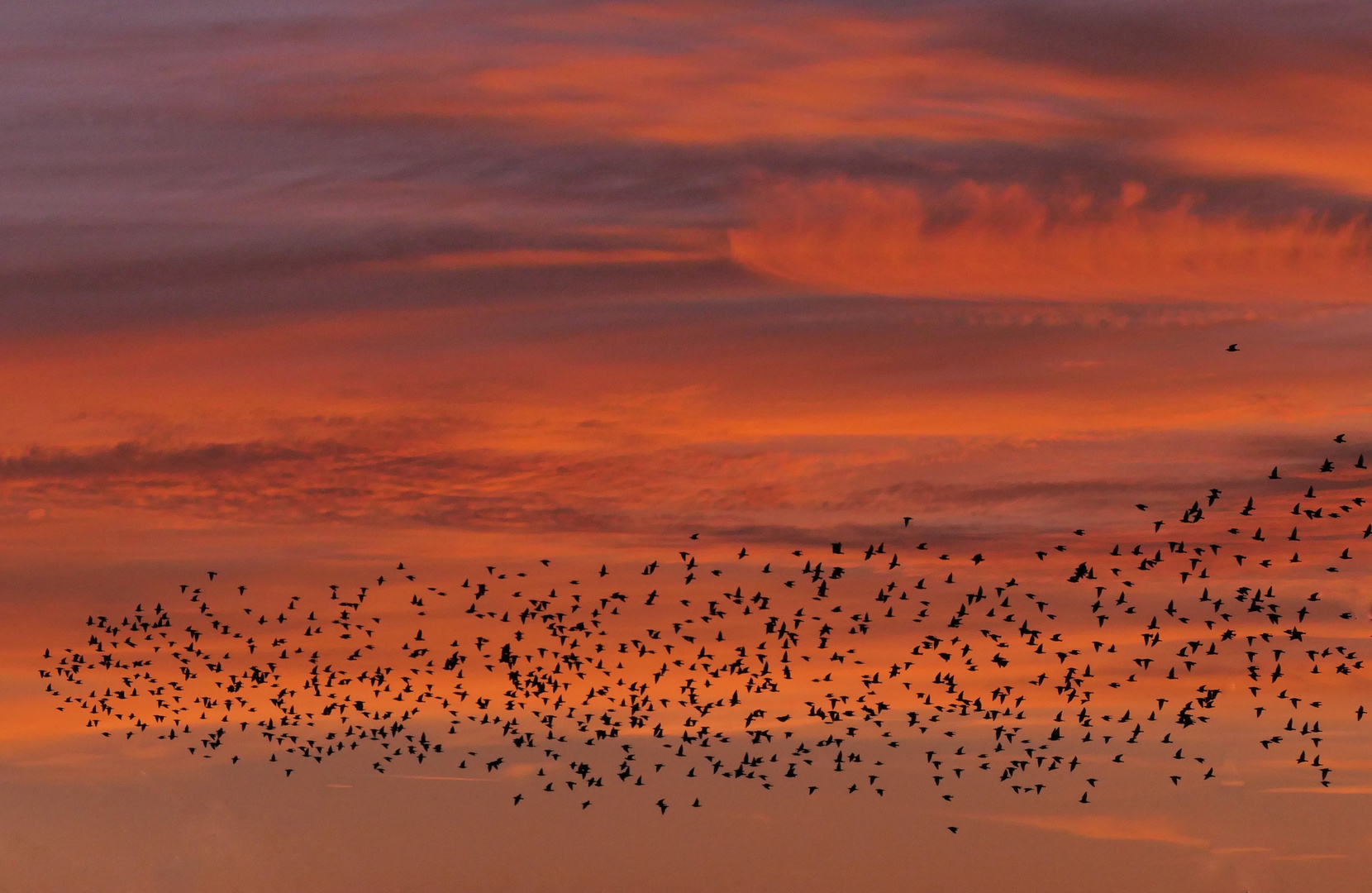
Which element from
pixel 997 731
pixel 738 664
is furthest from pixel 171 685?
pixel 997 731

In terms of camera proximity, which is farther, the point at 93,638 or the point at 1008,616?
the point at 93,638

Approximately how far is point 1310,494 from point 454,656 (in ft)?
169

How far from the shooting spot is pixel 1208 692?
415 feet

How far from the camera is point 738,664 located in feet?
406

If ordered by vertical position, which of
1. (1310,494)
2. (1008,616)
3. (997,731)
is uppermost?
(1310,494)

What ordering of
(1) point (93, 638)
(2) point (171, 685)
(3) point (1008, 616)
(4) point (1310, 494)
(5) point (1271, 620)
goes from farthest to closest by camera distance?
(2) point (171, 685) < (1) point (93, 638) < (3) point (1008, 616) < (5) point (1271, 620) < (4) point (1310, 494)

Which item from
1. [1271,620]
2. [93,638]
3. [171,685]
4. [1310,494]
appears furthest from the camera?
[171,685]

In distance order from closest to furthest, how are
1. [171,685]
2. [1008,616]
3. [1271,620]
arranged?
[1271,620]
[1008,616]
[171,685]

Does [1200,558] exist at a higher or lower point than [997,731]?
higher

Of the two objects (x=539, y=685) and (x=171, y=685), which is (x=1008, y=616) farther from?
(x=171, y=685)

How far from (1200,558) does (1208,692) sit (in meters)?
16.1

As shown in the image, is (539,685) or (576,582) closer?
(576,582)

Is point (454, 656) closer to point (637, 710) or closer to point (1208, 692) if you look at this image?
point (637, 710)

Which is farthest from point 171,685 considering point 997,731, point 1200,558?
point 1200,558
